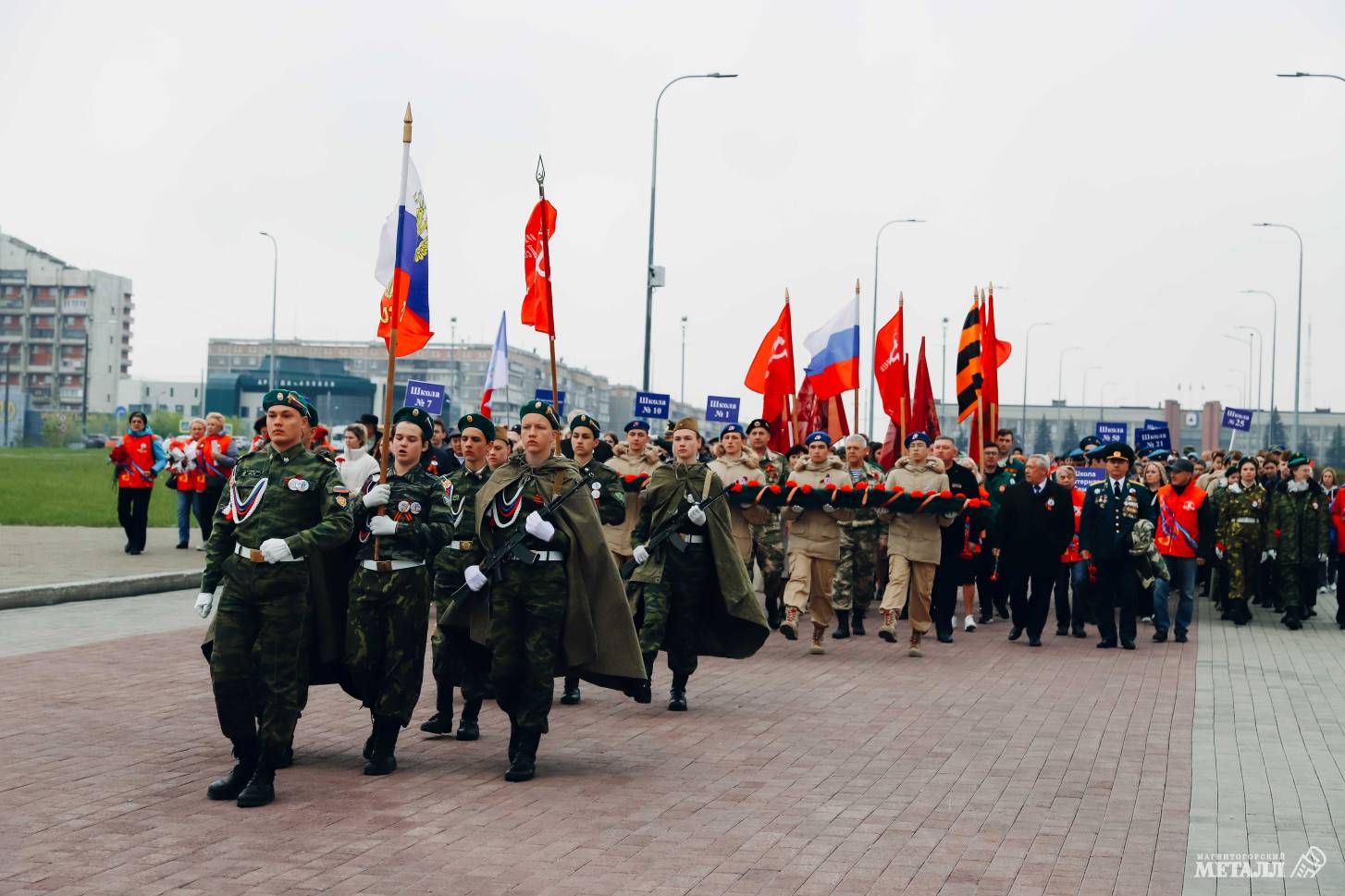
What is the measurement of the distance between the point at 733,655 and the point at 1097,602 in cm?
587

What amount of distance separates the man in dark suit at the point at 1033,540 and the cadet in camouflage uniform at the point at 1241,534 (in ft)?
10.5

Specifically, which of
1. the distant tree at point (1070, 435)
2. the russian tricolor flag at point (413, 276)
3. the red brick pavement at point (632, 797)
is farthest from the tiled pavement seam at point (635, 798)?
the distant tree at point (1070, 435)

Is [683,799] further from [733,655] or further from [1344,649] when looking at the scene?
[1344,649]

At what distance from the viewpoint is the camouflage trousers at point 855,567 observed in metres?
14.8

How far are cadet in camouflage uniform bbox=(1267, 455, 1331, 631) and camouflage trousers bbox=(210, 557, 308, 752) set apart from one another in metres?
13.2

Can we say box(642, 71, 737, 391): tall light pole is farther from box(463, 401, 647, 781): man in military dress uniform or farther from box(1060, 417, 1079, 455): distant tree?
box(1060, 417, 1079, 455): distant tree

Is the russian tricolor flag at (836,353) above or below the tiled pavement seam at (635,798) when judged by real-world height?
above

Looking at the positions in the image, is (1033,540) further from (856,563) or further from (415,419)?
(415,419)

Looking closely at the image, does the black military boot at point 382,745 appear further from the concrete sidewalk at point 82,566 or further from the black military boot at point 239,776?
the concrete sidewalk at point 82,566

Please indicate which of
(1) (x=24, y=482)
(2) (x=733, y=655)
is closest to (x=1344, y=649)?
(2) (x=733, y=655)

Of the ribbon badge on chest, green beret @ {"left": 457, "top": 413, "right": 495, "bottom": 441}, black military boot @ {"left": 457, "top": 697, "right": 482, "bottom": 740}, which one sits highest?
green beret @ {"left": 457, "top": 413, "right": 495, "bottom": 441}

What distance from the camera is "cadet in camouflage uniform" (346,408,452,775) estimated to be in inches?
303

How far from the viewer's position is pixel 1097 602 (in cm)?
1507

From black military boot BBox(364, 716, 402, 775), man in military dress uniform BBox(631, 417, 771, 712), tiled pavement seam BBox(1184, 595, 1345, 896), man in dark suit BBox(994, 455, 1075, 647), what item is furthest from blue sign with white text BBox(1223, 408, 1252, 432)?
black military boot BBox(364, 716, 402, 775)
